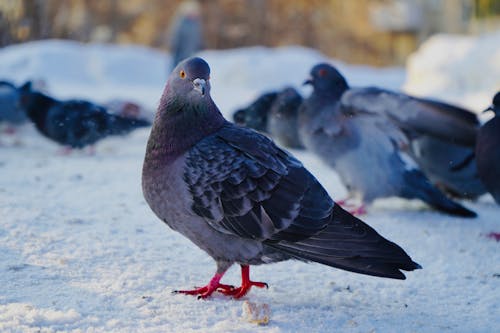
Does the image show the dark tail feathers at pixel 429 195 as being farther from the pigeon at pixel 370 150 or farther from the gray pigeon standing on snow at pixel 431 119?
the gray pigeon standing on snow at pixel 431 119

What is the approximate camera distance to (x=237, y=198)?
2.83 metres

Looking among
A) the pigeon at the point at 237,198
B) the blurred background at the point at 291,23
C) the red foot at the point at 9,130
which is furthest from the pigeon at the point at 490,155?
the blurred background at the point at 291,23

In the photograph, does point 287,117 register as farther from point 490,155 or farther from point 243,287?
point 243,287

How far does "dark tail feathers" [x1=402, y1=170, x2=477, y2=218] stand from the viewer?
4871 millimetres

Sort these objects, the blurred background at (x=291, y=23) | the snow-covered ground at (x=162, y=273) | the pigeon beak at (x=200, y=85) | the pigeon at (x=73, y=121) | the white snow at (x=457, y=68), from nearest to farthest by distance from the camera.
Result: the snow-covered ground at (x=162, y=273)
the pigeon beak at (x=200, y=85)
the pigeon at (x=73, y=121)
the white snow at (x=457, y=68)
the blurred background at (x=291, y=23)

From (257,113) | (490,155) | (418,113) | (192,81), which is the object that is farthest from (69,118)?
(192,81)

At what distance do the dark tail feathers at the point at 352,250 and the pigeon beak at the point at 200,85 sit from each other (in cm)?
69

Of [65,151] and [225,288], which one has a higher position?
[225,288]

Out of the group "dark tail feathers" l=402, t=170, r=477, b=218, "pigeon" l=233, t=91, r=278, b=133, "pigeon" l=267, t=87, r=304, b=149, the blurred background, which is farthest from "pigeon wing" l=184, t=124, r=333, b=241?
the blurred background

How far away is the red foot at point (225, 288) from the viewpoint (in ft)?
→ 9.74

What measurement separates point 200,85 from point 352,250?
2.99ft

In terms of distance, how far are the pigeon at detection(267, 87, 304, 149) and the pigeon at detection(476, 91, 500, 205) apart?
2870 millimetres

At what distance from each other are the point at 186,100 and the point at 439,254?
1.80m

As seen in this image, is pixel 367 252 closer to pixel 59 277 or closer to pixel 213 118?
pixel 213 118
